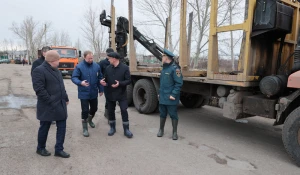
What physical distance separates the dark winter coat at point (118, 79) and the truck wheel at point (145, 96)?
1733 mm

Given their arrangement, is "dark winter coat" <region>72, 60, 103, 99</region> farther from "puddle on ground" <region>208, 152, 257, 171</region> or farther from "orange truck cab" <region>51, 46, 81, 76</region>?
"orange truck cab" <region>51, 46, 81, 76</region>

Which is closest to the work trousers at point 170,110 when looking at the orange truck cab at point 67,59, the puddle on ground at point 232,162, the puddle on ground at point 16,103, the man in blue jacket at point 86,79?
the puddle on ground at point 232,162

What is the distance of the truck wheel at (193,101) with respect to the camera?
7.34m

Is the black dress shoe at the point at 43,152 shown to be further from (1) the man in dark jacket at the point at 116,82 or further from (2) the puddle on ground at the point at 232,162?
(2) the puddle on ground at the point at 232,162

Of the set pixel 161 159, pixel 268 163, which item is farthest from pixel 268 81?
pixel 161 159

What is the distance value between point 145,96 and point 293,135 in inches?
153

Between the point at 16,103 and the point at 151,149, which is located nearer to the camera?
the point at 151,149

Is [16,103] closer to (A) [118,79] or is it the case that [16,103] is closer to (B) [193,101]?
(A) [118,79]

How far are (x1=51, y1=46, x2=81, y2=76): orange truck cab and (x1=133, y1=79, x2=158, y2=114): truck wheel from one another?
1172 centimetres

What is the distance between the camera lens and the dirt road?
3.39 m

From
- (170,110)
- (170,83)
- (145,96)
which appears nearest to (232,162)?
(170,110)

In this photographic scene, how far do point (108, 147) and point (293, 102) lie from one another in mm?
2977

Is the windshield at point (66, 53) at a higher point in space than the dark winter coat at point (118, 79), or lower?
higher

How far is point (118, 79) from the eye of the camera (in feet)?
15.3
